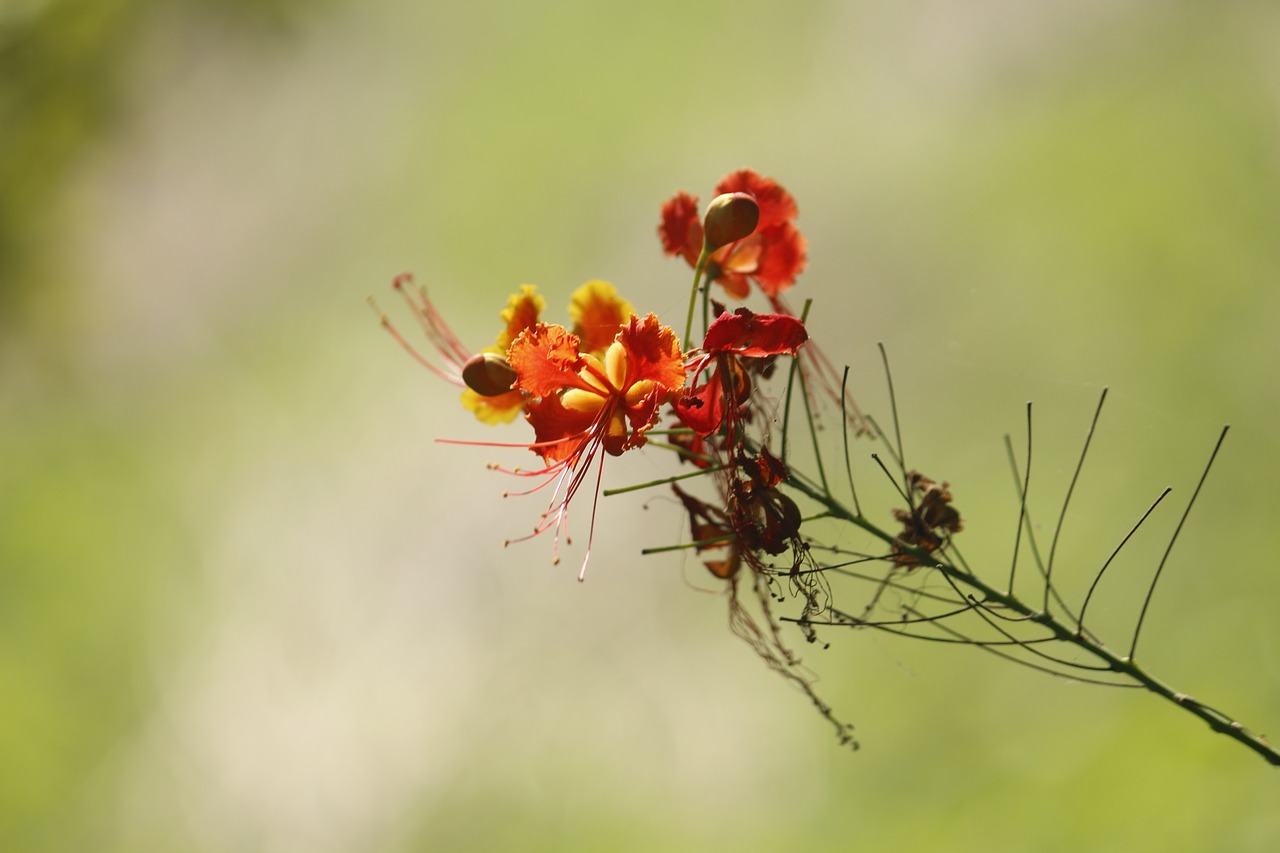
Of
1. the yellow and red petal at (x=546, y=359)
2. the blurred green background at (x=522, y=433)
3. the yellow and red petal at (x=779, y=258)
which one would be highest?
the blurred green background at (x=522, y=433)

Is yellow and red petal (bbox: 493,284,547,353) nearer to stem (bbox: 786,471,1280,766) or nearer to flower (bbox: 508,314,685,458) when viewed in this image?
flower (bbox: 508,314,685,458)

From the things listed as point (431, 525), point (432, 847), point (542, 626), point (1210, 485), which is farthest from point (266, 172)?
point (1210, 485)

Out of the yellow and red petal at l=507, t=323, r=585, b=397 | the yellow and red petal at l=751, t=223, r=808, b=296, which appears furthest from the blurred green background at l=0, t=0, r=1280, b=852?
the yellow and red petal at l=507, t=323, r=585, b=397

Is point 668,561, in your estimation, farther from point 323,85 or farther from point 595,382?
point 323,85

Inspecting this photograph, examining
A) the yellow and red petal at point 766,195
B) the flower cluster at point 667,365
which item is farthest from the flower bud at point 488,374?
the yellow and red petal at point 766,195

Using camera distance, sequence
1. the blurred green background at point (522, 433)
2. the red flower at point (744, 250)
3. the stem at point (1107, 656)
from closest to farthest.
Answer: the stem at point (1107, 656), the red flower at point (744, 250), the blurred green background at point (522, 433)

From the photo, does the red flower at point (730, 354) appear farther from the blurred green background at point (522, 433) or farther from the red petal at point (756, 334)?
the blurred green background at point (522, 433)
